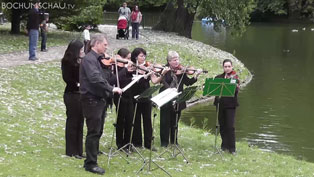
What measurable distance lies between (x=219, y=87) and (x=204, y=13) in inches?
1080

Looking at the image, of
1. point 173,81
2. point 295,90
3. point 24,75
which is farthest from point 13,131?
point 295,90

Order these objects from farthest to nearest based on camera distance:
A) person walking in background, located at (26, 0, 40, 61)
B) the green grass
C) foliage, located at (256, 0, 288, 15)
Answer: foliage, located at (256, 0, 288, 15) < the green grass < person walking in background, located at (26, 0, 40, 61)

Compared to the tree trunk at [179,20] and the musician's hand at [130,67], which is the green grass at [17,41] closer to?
the tree trunk at [179,20]

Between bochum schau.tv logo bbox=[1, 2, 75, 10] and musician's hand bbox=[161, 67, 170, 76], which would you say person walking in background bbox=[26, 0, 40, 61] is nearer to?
bochum schau.tv logo bbox=[1, 2, 75, 10]

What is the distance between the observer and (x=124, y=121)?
1176 centimetres

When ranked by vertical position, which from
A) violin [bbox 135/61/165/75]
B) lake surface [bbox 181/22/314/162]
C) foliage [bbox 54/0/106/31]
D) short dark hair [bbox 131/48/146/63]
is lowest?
lake surface [bbox 181/22/314/162]

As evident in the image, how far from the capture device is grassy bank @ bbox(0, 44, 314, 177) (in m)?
9.82

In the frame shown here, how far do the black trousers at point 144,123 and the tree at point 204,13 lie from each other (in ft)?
85.7

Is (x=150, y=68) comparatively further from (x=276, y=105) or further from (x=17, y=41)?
(x=17, y=41)

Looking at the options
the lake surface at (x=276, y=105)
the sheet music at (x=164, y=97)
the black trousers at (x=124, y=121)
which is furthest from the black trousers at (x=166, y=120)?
the lake surface at (x=276, y=105)

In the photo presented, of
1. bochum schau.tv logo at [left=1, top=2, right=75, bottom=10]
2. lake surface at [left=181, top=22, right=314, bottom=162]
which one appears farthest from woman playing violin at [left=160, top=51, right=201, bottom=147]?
bochum schau.tv logo at [left=1, top=2, right=75, bottom=10]

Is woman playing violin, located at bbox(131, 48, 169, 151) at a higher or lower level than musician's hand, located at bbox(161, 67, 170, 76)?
lower

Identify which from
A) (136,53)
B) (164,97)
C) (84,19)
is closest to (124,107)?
(136,53)

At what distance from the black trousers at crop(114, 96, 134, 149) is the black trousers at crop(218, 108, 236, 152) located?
220cm
